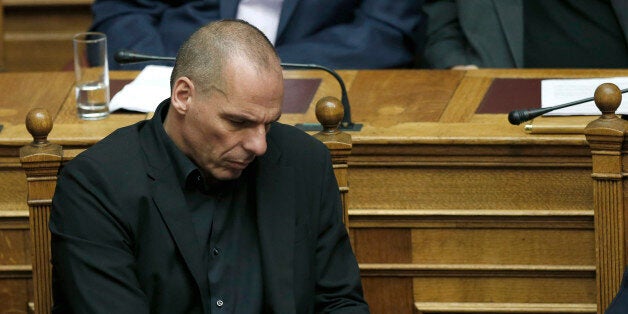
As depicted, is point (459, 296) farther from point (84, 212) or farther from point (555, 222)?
point (84, 212)

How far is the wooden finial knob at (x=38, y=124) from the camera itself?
92.1 inches

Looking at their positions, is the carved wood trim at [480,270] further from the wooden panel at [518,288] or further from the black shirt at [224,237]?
the black shirt at [224,237]

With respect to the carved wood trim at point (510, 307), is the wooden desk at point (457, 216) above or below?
above

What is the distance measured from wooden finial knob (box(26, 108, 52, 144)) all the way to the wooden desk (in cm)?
39

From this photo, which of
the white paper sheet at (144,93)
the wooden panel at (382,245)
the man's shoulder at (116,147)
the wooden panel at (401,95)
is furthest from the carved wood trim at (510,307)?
the man's shoulder at (116,147)

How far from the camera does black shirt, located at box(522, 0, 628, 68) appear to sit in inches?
→ 149

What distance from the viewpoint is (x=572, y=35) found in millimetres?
3836

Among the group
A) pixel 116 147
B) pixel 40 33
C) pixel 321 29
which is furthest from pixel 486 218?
pixel 40 33

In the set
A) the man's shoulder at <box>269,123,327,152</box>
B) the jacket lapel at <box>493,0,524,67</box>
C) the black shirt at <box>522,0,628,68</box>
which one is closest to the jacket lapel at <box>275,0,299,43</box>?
the jacket lapel at <box>493,0,524,67</box>

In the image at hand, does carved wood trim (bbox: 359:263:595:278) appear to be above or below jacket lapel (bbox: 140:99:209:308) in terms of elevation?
below

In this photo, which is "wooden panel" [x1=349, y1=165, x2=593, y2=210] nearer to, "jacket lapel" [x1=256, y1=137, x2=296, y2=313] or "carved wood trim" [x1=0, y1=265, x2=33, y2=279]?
"jacket lapel" [x1=256, y1=137, x2=296, y2=313]

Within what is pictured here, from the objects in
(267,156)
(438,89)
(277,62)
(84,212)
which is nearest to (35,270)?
(84,212)

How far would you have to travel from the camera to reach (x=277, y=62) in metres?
2.11

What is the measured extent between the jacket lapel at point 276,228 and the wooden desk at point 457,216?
51 centimetres
